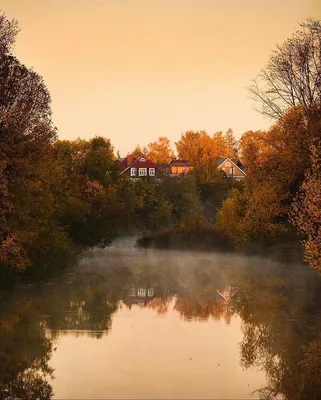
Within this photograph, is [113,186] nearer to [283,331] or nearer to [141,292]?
[141,292]

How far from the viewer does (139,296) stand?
133 ft

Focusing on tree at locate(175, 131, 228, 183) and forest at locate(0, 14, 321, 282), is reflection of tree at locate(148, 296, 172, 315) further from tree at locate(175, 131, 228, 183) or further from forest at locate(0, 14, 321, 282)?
tree at locate(175, 131, 228, 183)

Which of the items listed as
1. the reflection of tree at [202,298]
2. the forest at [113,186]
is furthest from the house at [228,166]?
the reflection of tree at [202,298]

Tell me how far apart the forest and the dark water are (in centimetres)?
346

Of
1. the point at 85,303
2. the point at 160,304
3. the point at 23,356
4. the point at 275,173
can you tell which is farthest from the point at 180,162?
the point at 23,356

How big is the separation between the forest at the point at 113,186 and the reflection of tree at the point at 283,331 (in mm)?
2844

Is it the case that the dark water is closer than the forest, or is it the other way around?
the dark water

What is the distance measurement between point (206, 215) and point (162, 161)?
6306cm

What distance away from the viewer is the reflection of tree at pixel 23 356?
18.1 metres

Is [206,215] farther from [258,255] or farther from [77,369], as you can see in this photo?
[77,369]

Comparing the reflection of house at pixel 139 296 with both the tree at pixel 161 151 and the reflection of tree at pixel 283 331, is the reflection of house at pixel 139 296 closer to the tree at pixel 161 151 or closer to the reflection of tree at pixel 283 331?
the reflection of tree at pixel 283 331

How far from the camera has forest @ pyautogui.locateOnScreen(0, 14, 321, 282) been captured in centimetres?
4019

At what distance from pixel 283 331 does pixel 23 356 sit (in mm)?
9712

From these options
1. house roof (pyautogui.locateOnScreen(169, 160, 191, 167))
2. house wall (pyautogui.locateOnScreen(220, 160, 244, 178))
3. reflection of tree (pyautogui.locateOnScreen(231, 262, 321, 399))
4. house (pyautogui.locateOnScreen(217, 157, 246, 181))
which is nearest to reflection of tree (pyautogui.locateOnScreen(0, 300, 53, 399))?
reflection of tree (pyautogui.locateOnScreen(231, 262, 321, 399))
